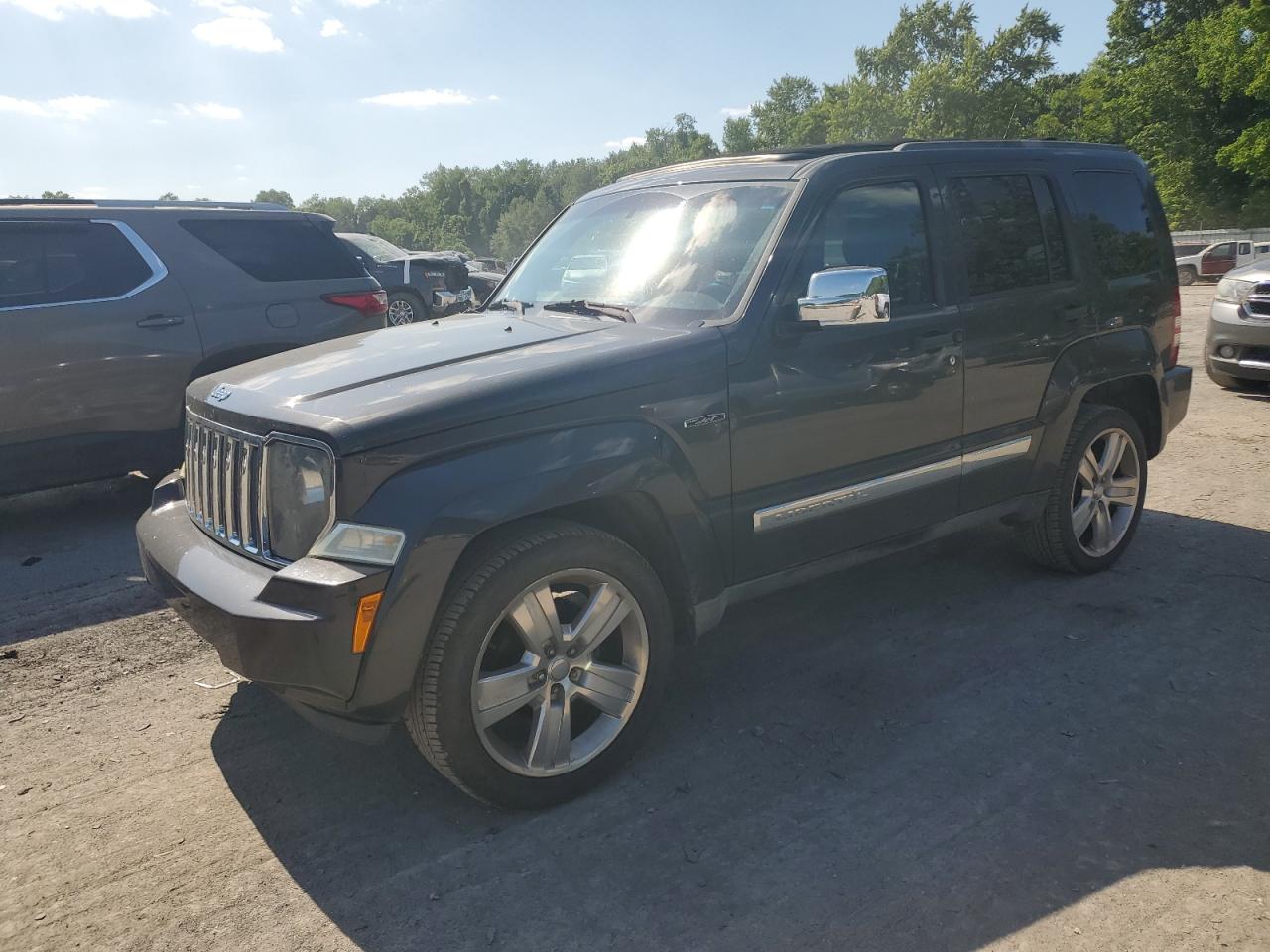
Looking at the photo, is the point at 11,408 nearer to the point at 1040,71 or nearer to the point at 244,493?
the point at 244,493

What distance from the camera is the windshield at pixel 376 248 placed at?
18.7m

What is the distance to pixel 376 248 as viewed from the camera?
64.0 ft

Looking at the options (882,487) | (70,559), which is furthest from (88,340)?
(882,487)

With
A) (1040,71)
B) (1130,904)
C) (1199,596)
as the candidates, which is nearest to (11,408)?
(1130,904)

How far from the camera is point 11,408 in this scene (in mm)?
5941

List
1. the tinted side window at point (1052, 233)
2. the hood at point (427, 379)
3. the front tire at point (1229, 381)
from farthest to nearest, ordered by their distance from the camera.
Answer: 1. the front tire at point (1229, 381)
2. the tinted side window at point (1052, 233)
3. the hood at point (427, 379)

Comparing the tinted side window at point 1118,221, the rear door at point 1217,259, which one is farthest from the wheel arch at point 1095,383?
the rear door at point 1217,259

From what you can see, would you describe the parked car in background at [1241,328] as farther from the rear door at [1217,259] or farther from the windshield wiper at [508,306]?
the rear door at [1217,259]

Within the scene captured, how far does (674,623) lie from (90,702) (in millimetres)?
2369

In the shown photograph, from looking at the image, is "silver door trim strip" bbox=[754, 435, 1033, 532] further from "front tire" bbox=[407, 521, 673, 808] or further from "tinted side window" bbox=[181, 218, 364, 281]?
"tinted side window" bbox=[181, 218, 364, 281]

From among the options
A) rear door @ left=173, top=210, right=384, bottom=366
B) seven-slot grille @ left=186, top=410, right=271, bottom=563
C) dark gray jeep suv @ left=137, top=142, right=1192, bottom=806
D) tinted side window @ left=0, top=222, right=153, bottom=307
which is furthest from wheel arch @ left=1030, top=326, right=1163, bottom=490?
tinted side window @ left=0, top=222, right=153, bottom=307

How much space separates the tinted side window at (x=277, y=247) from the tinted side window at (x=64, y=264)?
0.52 metres

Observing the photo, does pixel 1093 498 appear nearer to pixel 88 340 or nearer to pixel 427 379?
pixel 427 379

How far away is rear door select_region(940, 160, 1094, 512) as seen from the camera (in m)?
4.35
